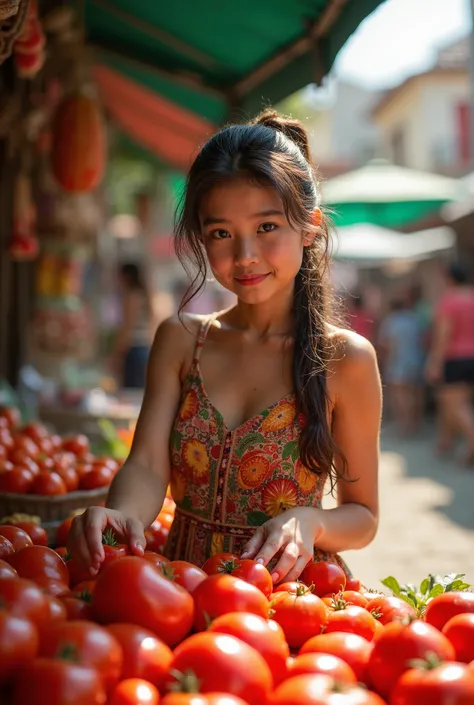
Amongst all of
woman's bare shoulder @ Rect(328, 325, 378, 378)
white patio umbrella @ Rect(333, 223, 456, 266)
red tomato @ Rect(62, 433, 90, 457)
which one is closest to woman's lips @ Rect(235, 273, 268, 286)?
woman's bare shoulder @ Rect(328, 325, 378, 378)

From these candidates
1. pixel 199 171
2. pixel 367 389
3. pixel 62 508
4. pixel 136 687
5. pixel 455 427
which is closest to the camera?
pixel 136 687

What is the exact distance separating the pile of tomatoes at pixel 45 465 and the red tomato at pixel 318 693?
6.48 feet

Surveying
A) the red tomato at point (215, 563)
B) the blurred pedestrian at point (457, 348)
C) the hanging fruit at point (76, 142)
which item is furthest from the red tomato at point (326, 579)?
the blurred pedestrian at point (457, 348)

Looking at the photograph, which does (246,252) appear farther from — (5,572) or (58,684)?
(58,684)

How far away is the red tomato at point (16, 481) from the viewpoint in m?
2.98

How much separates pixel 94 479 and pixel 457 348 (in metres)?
6.45

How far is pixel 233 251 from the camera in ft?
5.98

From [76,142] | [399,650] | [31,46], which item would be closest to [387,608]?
[399,650]

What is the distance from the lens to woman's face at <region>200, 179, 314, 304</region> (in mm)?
1800

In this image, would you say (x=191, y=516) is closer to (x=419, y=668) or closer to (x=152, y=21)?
(x=419, y=668)

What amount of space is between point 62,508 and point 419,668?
2002mm

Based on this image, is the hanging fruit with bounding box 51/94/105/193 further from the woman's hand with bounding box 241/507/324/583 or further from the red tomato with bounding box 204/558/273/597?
the red tomato with bounding box 204/558/273/597

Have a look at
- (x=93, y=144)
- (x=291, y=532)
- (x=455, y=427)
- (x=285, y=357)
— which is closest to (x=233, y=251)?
(x=285, y=357)

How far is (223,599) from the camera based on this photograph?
4.34ft
